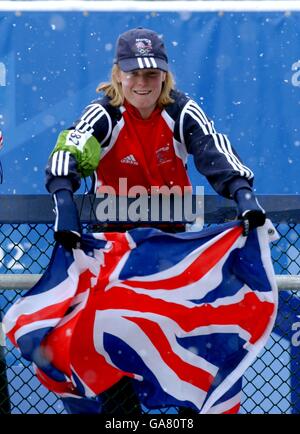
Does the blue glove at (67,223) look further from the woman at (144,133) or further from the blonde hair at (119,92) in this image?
the blonde hair at (119,92)

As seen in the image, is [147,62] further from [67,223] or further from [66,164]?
[67,223]

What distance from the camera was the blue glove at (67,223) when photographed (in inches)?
120

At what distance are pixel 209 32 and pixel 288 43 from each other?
478mm

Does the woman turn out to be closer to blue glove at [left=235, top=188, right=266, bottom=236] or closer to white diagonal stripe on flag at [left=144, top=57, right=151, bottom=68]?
white diagonal stripe on flag at [left=144, top=57, right=151, bottom=68]

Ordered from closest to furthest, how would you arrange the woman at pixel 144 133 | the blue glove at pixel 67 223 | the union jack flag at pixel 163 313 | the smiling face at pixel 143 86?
the blue glove at pixel 67 223
the union jack flag at pixel 163 313
the woman at pixel 144 133
the smiling face at pixel 143 86

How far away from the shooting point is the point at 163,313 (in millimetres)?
3223

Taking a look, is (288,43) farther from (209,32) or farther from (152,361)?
(152,361)

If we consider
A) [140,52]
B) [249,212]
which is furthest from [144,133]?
[249,212]

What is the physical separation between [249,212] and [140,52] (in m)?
0.78

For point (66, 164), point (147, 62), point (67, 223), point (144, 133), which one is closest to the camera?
point (67, 223)

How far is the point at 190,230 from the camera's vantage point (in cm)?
338

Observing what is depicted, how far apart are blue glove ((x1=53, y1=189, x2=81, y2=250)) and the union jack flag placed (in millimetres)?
87

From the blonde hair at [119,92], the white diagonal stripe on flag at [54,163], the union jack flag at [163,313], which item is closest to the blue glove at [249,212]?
the union jack flag at [163,313]

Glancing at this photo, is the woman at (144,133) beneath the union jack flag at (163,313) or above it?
above
